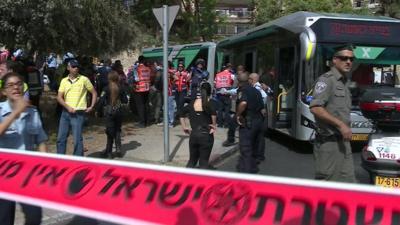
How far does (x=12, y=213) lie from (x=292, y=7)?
4990 centimetres

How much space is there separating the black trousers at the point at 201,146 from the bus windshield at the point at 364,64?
355cm

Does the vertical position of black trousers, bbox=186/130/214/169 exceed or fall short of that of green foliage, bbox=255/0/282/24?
it falls short

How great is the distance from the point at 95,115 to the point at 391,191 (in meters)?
14.1

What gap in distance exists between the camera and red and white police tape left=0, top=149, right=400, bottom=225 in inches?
138

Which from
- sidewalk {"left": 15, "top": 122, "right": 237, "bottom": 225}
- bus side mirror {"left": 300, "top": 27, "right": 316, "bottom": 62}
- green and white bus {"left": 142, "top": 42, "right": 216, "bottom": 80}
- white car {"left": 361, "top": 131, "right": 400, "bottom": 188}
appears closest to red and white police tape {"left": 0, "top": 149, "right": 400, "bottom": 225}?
white car {"left": 361, "top": 131, "right": 400, "bottom": 188}

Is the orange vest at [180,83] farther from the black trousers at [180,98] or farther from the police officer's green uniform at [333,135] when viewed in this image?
the police officer's green uniform at [333,135]

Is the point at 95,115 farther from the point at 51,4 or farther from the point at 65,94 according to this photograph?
the point at 65,94

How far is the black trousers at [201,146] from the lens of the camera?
28.1ft

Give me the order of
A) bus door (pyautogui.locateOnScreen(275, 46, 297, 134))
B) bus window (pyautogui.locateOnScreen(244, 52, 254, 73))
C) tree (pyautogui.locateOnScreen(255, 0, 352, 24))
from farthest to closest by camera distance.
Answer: tree (pyautogui.locateOnScreen(255, 0, 352, 24)), bus window (pyautogui.locateOnScreen(244, 52, 254, 73)), bus door (pyautogui.locateOnScreen(275, 46, 297, 134))

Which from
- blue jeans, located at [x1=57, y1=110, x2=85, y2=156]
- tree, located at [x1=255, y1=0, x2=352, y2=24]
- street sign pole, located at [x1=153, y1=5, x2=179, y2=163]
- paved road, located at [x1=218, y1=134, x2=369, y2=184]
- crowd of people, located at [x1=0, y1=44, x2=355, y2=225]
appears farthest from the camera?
tree, located at [x1=255, y1=0, x2=352, y2=24]

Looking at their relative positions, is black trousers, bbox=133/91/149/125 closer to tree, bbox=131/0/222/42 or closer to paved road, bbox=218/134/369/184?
paved road, bbox=218/134/369/184

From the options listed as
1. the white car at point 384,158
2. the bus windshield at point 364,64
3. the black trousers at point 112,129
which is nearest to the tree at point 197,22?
the bus windshield at point 364,64

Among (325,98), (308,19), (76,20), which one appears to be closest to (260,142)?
(308,19)

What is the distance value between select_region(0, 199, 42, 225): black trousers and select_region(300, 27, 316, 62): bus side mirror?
23.4 ft
